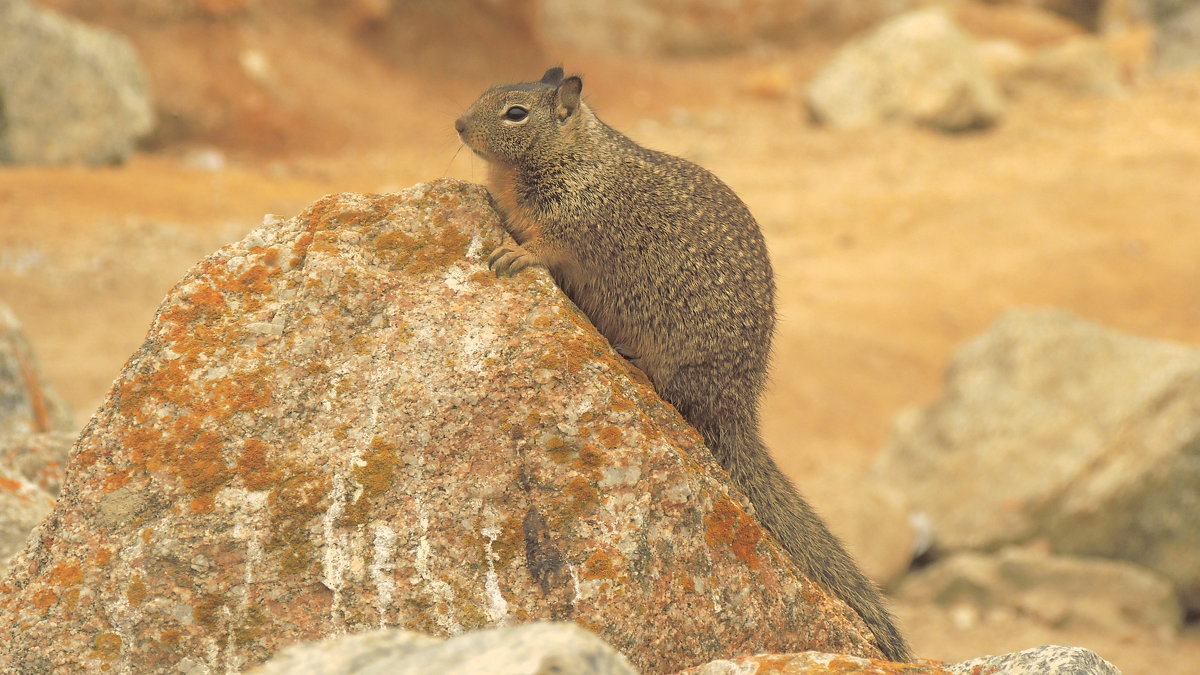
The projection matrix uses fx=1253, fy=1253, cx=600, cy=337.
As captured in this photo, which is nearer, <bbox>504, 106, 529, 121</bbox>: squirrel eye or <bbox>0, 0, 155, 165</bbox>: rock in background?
<bbox>504, 106, 529, 121</bbox>: squirrel eye

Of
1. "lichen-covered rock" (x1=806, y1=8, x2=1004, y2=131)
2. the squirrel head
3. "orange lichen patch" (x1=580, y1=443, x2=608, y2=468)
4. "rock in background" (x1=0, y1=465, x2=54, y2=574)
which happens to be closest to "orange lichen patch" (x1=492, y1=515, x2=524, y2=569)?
"orange lichen patch" (x1=580, y1=443, x2=608, y2=468)

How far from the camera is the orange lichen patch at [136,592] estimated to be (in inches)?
149

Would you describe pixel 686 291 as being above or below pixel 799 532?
above

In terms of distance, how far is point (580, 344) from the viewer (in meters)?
4.23

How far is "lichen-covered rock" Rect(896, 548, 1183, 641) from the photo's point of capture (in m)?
9.48

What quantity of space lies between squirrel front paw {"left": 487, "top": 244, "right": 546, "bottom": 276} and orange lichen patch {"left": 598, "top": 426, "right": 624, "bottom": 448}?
2.30 feet

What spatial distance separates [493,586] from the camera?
3916mm

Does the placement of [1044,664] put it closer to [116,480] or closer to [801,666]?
[801,666]

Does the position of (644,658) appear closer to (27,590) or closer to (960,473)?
(27,590)

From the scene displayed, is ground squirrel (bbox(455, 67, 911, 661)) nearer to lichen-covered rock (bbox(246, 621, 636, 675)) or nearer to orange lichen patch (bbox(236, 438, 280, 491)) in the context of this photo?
orange lichen patch (bbox(236, 438, 280, 491))

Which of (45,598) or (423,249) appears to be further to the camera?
(423,249)

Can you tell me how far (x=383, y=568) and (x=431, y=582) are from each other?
16 cm

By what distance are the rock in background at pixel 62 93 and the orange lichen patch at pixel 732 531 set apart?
1616 cm

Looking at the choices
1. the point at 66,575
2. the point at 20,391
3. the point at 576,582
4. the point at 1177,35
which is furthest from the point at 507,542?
the point at 1177,35
